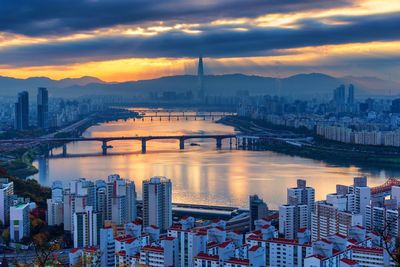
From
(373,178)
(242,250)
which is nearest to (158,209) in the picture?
(242,250)

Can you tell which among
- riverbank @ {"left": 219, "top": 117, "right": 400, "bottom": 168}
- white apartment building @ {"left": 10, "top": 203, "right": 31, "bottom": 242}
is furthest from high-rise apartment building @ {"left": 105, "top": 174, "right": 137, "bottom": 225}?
riverbank @ {"left": 219, "top": 117, "right": 400, "bottom": 168}

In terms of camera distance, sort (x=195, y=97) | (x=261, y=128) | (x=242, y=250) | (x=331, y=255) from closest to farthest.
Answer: (x=331, y=255), (x=242, y=250), (x=261, y=128), (x=195, y=97)

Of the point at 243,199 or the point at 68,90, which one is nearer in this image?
the point at 243,199

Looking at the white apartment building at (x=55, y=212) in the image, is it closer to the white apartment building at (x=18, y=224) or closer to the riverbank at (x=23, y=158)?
the white apartment building at (x=18, y=224)

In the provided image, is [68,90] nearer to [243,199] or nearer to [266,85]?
[266,85]

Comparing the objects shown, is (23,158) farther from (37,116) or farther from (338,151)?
(37,116)
